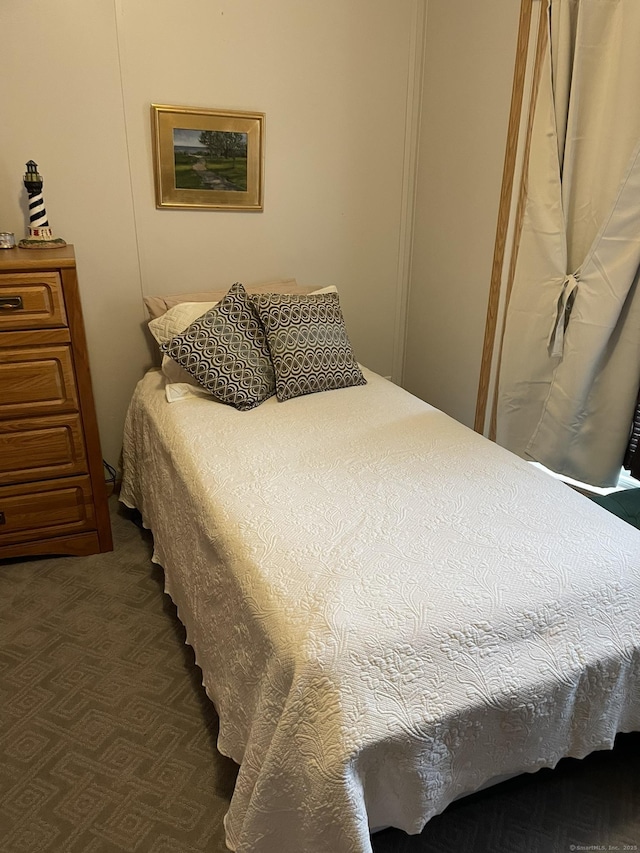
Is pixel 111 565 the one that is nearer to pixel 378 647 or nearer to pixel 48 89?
pixel 378 647

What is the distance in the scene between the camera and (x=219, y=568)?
1501 millimetres

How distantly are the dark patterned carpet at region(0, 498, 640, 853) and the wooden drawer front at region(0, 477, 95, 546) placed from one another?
1.11 feet

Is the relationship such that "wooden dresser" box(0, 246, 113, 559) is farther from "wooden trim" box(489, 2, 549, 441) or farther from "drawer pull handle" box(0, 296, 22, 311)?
"wooden trim" box(489, 2, 549, 441)

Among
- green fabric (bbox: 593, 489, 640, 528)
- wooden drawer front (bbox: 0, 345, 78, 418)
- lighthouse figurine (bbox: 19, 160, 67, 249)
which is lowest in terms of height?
green fabric (bbox: 593, 489, 640, 528)

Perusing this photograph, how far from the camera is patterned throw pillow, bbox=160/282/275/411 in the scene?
2223 millimetres

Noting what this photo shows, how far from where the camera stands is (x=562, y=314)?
2.22 metres

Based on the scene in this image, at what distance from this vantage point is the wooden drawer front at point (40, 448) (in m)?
2.17

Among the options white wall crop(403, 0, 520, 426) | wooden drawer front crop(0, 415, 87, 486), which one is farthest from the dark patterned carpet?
white wall crop(403, 0, 520, 426)

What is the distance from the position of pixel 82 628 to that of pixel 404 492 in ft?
3.96

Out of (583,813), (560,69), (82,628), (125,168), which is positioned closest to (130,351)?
(125,168)

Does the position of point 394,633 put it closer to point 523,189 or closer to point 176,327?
point 176,327

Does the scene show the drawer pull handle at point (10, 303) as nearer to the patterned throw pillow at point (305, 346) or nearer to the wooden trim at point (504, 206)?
the patterned throw pillow at point (305, 346)

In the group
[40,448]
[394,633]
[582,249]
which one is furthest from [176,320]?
[394,633]

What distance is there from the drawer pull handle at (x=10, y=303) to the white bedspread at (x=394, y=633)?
87cm
